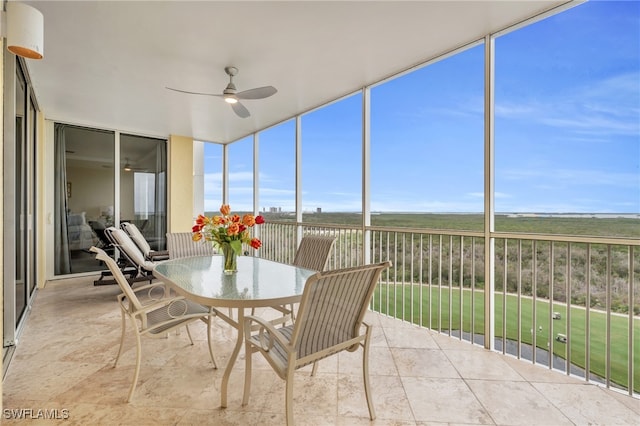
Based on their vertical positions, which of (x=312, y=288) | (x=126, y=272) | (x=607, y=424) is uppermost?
(x=312, y=288)

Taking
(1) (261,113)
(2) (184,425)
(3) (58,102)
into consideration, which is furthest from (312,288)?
(3) (58,102)

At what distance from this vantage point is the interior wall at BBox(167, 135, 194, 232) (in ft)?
20.0

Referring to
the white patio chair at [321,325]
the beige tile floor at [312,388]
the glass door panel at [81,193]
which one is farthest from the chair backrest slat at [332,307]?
the glass door panel at [81,193]

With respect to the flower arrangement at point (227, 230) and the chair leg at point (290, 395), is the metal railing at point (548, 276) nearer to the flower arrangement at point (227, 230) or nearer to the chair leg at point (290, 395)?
the flower arrangement at point (227, 230)

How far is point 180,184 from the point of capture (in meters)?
6.20

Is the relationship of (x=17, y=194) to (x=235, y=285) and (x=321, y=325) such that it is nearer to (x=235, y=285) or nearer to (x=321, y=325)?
(x=235, y=285)

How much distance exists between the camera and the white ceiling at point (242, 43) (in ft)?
7.43

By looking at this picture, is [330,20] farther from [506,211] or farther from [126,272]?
[126,272]

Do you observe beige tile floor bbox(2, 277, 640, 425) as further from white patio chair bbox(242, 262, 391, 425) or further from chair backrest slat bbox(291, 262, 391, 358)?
chair backrest slat bbox(291, 262, 391, 358)

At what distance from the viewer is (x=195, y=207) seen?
6586 mm

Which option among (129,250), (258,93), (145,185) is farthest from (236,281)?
(145,185)

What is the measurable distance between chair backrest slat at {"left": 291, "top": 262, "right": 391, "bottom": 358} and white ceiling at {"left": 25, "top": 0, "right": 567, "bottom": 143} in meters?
1.99

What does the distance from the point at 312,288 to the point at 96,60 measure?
10.9 ft

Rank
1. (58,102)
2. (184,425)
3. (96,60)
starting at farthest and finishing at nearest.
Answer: (58,102), (96,60), (184,425)
